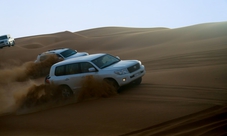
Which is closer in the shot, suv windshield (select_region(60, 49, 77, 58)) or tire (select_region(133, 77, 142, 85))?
tire (select_region(133, 77, 142, 85))

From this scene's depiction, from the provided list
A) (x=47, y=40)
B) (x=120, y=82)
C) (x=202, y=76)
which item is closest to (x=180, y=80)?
(x=202, y=76)

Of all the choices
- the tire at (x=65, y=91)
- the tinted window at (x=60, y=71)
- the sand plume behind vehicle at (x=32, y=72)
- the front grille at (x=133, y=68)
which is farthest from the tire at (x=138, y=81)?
the sand plume behind vehicle at (x=32, y=72)

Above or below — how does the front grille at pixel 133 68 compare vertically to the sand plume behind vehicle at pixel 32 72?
above

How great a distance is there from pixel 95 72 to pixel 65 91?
1613 millimetres

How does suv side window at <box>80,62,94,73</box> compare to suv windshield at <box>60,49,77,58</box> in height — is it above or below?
above

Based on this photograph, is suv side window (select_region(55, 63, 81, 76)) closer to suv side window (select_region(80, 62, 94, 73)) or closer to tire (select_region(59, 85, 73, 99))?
suv side window (select_region(80, 62, 94, 73))

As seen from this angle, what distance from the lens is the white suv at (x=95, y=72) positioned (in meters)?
11.0

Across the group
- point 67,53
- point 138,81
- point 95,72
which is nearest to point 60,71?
point 95,72

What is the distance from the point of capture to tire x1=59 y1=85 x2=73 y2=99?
39.5 ft

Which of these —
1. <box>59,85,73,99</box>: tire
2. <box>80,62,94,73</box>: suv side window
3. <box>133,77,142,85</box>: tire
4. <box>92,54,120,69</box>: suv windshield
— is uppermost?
<box>92,54,120,69</box>: suv windshield

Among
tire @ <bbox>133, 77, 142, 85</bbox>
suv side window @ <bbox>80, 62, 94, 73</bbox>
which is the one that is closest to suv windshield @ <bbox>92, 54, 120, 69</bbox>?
suv side window @ <bbox>80, 62, 94, 73</bbox>

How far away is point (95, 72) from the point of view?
11375 mm

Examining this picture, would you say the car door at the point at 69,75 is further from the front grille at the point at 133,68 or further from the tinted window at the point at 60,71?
the front grille at the point at 133,68

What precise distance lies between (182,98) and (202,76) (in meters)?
3.21
